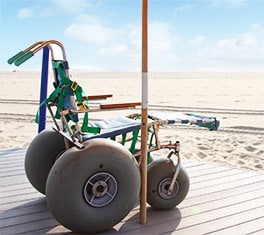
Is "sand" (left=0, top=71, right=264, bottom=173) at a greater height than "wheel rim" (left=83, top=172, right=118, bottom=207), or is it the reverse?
"wheel rim" (left=83, top=172, right=118, bottom=207)

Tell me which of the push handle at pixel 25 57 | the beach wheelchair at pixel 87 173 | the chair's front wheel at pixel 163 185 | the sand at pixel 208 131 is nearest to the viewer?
the beach wheelchair at pixel 87 173

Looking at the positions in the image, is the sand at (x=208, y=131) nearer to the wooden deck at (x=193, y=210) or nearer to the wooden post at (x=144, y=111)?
the wooden deck at (x=193, y=210)

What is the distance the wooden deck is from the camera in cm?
273

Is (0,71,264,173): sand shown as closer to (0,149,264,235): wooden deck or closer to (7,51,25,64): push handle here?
(0,149,264,235): wooden deck

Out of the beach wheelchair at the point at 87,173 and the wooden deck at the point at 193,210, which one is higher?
the beach wheelchair at the point at 87,173

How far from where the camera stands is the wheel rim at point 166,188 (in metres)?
3.00

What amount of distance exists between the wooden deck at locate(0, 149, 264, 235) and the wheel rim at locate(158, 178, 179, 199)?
12 cm

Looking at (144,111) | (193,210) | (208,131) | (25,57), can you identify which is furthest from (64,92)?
(208,131)

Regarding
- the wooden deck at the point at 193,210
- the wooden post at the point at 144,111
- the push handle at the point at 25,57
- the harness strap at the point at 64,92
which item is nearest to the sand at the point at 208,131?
the wooden deck at the point at 193,210

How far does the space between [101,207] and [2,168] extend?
1.90 m

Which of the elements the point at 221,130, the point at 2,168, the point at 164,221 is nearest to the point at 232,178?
the point at 164,221

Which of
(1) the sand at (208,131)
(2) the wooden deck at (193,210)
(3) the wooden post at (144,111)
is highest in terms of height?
(3) the wooden post at (144,111)

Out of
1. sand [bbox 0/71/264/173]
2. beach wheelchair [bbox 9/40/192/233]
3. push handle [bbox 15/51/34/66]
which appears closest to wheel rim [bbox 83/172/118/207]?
beach wheelchair [bbox 9/40/192/233]

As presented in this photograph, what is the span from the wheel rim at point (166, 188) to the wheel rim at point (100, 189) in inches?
19.5
